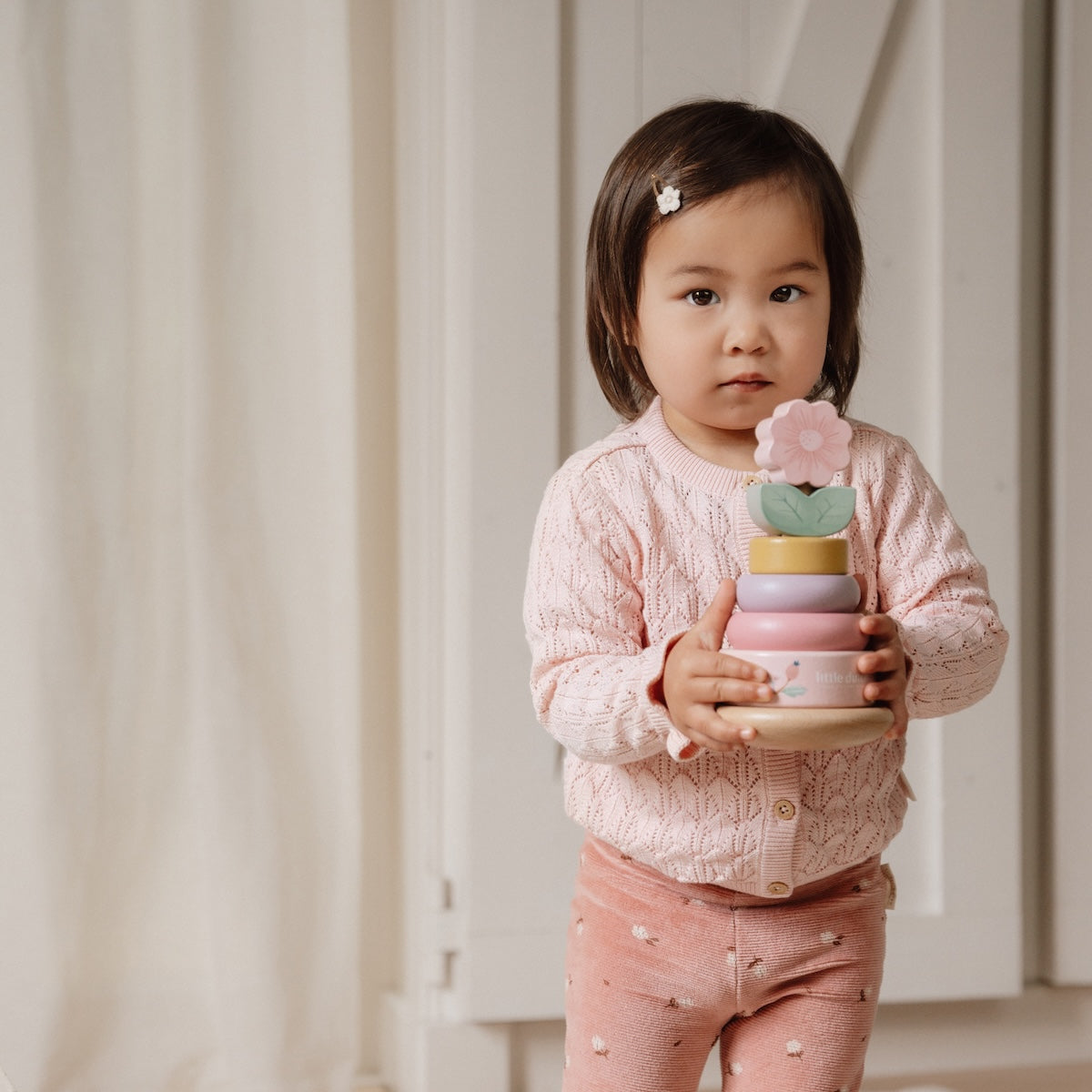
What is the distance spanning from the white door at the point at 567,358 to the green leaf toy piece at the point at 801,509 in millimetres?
810

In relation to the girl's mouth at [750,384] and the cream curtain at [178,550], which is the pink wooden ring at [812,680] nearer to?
the girl's mouth at [750,384]

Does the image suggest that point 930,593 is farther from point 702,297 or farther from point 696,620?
point 702,297

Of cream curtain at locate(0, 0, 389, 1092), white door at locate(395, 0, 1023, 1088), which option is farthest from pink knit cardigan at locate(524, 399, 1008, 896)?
cream curtain at locate(0, 0, 389, 1092)

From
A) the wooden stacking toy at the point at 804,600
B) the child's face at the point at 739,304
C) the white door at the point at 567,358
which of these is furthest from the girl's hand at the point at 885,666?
the white door at the point at 567,358

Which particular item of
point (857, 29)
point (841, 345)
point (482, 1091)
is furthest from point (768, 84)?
point (482, 1091)

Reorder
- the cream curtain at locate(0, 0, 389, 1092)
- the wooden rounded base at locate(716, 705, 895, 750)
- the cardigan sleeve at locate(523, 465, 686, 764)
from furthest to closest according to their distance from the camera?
the cream curtain at locate(0, 0, 389, 1092)
the cardigan sleeve at locate(523, 465, 686, 764)
the wooden rounded base at locate(716, 705, 895, 750)

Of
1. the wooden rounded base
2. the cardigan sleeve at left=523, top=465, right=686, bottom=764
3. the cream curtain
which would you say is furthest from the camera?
the cream curtain

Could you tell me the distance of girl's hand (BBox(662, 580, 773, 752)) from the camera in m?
0.82

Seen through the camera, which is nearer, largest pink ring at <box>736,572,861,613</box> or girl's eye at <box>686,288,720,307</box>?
largest pink ring at <box>736,572,861,613</box>

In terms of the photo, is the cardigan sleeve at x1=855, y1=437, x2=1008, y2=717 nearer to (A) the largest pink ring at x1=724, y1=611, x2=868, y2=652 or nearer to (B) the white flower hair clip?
(A) the largest pink ring at x1=724, y1=611, x2=868, y2=652

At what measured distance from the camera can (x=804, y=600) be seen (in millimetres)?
839

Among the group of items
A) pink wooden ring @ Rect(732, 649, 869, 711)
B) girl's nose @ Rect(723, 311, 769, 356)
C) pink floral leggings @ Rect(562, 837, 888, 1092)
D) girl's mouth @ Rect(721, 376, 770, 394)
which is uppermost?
girl's nose @ Rect(723, 311, 769, 356)

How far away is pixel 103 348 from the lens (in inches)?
66.3

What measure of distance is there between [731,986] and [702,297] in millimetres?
511
